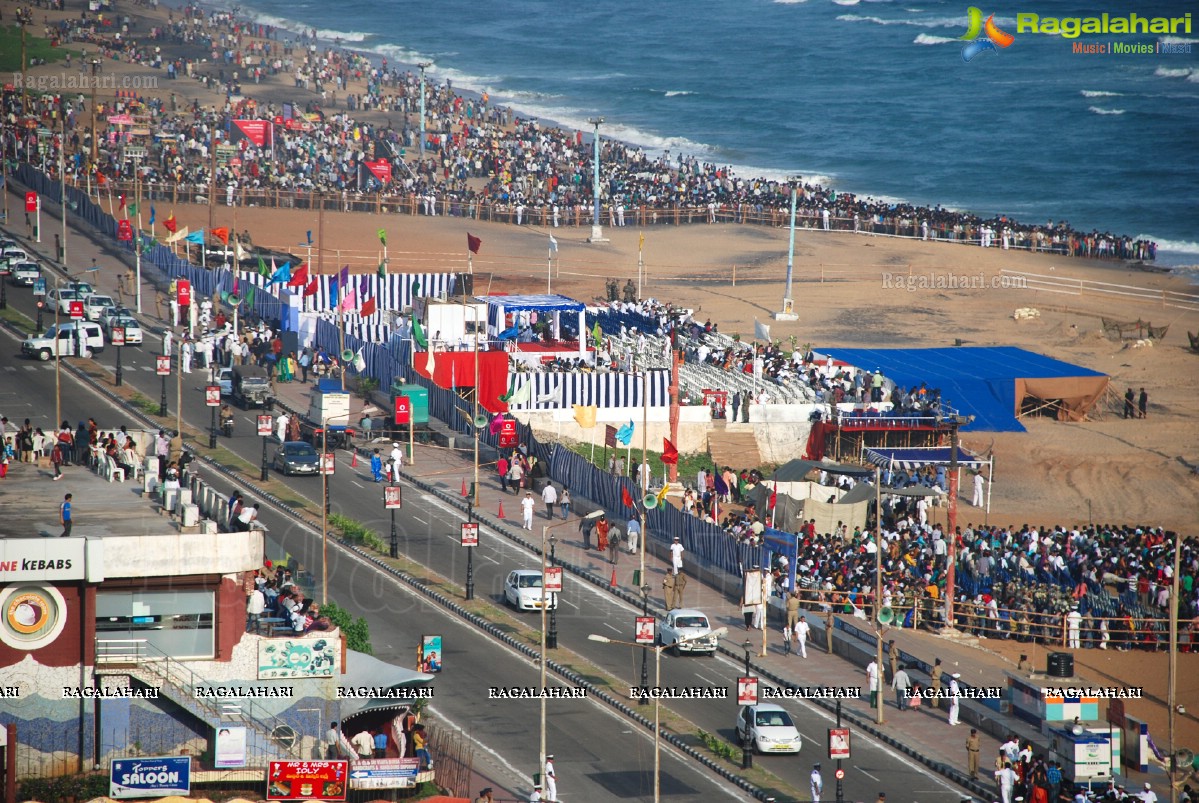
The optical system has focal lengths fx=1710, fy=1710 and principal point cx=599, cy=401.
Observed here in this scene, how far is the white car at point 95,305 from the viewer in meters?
69.7

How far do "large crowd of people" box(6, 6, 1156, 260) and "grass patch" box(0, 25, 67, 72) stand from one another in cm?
439

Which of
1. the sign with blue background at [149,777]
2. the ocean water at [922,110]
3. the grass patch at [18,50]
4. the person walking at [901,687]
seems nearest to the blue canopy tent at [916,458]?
the person walking at [901,687]

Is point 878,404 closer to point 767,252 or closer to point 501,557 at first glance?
point 501,557

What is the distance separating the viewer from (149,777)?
32406 millimetres

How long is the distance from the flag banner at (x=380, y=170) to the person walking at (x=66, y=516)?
2606 inches

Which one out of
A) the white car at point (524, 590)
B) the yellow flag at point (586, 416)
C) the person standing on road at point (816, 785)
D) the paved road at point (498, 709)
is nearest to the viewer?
the person standing on road at point (816, 785)

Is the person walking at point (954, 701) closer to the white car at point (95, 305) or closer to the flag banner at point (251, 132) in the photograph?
the white car at point (95, 305)

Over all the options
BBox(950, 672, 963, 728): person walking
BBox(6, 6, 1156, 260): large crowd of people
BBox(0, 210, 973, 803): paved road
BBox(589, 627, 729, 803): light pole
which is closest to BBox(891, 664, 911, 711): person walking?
BBox(950, 672, 963, 728): person walking

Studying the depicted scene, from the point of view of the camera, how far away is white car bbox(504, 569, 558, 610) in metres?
46.4

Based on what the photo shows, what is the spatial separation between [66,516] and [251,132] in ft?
234

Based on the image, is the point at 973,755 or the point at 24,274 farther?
the point at 24,274

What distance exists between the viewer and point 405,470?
58188 millimetres

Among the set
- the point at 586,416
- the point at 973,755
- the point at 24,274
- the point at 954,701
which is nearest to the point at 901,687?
the point at 954,701

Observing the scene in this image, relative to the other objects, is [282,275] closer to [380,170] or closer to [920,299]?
[920,299]
